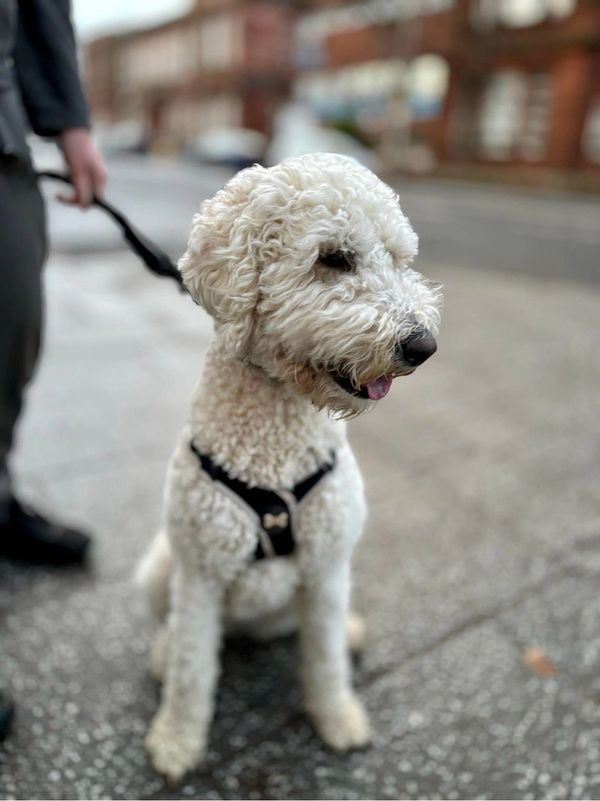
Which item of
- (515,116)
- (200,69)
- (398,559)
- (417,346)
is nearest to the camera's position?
(417,346)

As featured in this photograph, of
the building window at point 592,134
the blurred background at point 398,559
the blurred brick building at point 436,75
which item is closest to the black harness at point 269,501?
the blurred background at point 398,559

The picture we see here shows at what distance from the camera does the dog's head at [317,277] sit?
1334 millimetres

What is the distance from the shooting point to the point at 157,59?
1821 inches

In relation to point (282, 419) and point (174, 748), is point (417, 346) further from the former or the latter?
point (174, 748)

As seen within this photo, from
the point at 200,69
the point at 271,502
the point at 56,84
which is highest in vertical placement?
the point at 56,84

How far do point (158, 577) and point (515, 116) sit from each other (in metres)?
25.2

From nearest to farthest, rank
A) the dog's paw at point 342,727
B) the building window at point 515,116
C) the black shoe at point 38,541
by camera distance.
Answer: the dog's paw at point 342,727, the black shoe at point 38,541, the building window at point 515,116

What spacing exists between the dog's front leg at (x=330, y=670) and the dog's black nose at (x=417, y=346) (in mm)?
675

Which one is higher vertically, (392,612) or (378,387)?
(378,387)

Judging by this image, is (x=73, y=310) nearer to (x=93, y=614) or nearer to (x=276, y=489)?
(x=93, y=614)

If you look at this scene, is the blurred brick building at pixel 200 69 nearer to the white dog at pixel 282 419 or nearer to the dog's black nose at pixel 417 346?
the white dog at pixel 282 419

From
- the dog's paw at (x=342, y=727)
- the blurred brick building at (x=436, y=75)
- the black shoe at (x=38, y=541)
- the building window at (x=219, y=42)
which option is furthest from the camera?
the building window at (x=219, y=42)

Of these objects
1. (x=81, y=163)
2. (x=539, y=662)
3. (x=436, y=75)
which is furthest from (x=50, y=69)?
(x=436, y=75)

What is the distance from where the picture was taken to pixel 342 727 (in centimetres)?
187
